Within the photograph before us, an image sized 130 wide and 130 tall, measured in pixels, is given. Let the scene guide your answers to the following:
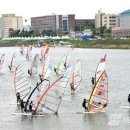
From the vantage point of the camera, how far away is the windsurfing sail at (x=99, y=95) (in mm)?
35281

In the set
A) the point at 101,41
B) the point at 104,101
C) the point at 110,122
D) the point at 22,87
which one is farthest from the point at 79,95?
the point at 101,41

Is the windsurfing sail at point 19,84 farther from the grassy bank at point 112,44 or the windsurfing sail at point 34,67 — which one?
the grassy bank at point 112,44

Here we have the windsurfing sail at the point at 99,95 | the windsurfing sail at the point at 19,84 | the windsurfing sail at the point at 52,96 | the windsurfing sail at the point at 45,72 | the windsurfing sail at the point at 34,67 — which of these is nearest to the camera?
the windsurfing sail at the point at 52,96

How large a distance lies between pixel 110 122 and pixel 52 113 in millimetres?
4647

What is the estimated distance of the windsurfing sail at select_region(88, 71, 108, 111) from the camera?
3528 cm

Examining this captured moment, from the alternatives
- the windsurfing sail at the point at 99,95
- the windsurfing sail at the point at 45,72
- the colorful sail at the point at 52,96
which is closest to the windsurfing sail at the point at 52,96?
the colorful sail at the point at 52,96

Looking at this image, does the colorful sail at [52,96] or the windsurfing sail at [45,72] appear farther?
the windsurfing sail at [45,72]

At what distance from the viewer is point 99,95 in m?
35.6

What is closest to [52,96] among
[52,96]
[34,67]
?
[52,96]

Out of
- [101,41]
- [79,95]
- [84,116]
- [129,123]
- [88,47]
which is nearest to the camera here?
[129,123]

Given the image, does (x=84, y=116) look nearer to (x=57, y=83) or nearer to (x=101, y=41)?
(x=57, y=83)

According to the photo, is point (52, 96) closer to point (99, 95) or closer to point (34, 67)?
point (99, 95)

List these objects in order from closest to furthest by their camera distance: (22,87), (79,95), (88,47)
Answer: (22,87)
(79,95)
(88,47)

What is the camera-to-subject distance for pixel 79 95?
151ft
